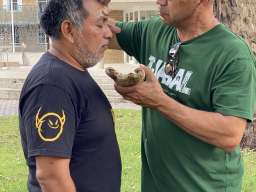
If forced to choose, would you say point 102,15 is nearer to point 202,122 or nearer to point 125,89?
point 125,89

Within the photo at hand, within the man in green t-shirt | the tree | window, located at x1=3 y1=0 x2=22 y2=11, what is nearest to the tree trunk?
the tree

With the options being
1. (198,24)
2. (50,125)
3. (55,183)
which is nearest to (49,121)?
(50,125)

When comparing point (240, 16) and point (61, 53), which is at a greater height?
point (61, 53)

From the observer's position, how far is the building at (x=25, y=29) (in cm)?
2862

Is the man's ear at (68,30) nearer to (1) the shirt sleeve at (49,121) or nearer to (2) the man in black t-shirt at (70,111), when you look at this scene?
(2) the man in black t-shirt at (70,111)

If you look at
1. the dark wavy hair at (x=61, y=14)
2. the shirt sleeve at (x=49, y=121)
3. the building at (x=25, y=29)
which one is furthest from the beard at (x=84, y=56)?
Result: the building at (x=25, y=29)

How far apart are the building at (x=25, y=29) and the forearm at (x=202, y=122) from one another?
25208 mm

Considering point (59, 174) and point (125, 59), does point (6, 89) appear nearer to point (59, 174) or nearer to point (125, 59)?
point (125, 59)

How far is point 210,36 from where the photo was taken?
2834 millimetres

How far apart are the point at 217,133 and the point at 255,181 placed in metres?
4.10

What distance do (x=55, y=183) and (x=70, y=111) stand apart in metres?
0.31

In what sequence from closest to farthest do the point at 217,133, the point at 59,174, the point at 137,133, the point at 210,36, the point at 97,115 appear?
the point at 59,174
the point at 97,115
the point at 217,133
the point at 210,36
the point at 137,133

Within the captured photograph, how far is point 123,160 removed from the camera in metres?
7.36


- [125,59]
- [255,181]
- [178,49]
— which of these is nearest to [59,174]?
[178,49]
